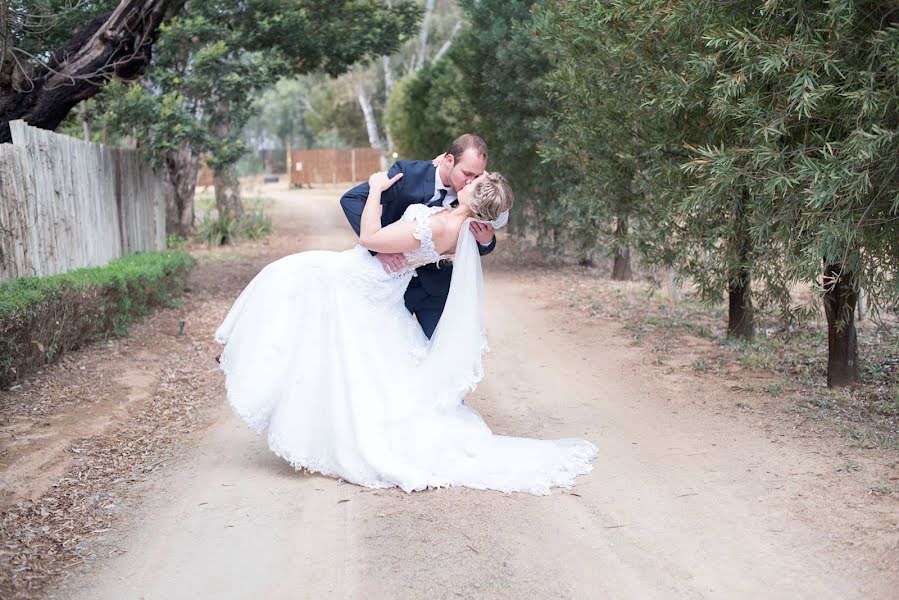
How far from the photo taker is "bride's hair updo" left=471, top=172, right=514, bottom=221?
5.61 metres

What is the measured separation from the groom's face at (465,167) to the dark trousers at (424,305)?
82cm

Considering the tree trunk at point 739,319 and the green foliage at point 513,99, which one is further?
the green foliage at point 513,99

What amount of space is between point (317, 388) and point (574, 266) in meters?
13.6

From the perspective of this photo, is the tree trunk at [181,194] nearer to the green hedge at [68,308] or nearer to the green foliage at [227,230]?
the green foliage at [227,230]

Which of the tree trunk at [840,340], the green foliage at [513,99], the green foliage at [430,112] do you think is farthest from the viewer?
the green foliage at [430,112]

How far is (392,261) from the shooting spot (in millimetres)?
6020

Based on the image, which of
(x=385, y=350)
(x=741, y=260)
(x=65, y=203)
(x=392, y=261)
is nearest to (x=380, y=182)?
(x=392, y=261)

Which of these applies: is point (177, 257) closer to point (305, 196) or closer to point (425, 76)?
point (425, 76)

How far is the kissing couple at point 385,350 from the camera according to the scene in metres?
5.77

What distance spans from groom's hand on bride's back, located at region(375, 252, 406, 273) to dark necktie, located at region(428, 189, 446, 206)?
40 cm

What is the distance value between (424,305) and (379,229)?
0.78 meters

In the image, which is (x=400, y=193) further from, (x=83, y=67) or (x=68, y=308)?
(x=83, y=67)

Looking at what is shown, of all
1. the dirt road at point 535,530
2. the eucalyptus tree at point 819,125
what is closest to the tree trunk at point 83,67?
the dirt road at point 535,530

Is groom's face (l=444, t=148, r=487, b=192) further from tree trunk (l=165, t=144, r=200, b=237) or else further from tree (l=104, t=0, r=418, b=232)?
tree trunk (l=165, t=144, r=200, b=237)
